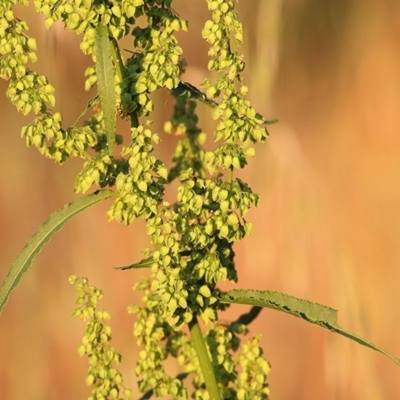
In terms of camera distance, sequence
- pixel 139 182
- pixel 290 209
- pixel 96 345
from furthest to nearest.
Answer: pixel 290 209 → pixel 96 345 → pixel 139 182

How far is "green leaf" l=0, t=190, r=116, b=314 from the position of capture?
764mm

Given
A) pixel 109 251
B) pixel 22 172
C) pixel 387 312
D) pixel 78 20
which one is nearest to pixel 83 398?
pixel 109 251

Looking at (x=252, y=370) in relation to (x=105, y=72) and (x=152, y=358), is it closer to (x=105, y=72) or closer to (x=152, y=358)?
(x=152, y=358)

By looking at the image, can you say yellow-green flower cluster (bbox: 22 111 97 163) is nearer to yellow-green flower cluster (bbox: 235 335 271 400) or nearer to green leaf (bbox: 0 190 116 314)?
green leaf (bbox: 0 190 116 314)

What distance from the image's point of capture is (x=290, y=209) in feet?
4.96

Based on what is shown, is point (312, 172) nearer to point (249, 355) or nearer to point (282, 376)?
point (282, 376)

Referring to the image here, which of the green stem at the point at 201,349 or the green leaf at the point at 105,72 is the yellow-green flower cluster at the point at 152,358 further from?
the green leaf at the point at 105,72

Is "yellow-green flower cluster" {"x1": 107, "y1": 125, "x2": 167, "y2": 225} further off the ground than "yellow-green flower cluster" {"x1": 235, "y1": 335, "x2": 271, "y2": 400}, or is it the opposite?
"yellow-green flower cluster" {"x1": 107, "y1": 125, "x2": 167, "y2": 225}

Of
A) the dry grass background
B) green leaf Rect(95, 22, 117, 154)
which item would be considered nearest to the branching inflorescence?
green leaf Rect(95, 22, 117, 154)

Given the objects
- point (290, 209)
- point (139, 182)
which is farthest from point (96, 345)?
point (290, 209)

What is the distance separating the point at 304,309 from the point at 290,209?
0.76 m

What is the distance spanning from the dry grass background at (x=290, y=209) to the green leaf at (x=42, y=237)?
69 cm

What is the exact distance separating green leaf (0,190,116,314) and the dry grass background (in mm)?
690

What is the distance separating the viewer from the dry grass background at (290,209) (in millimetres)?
1479
